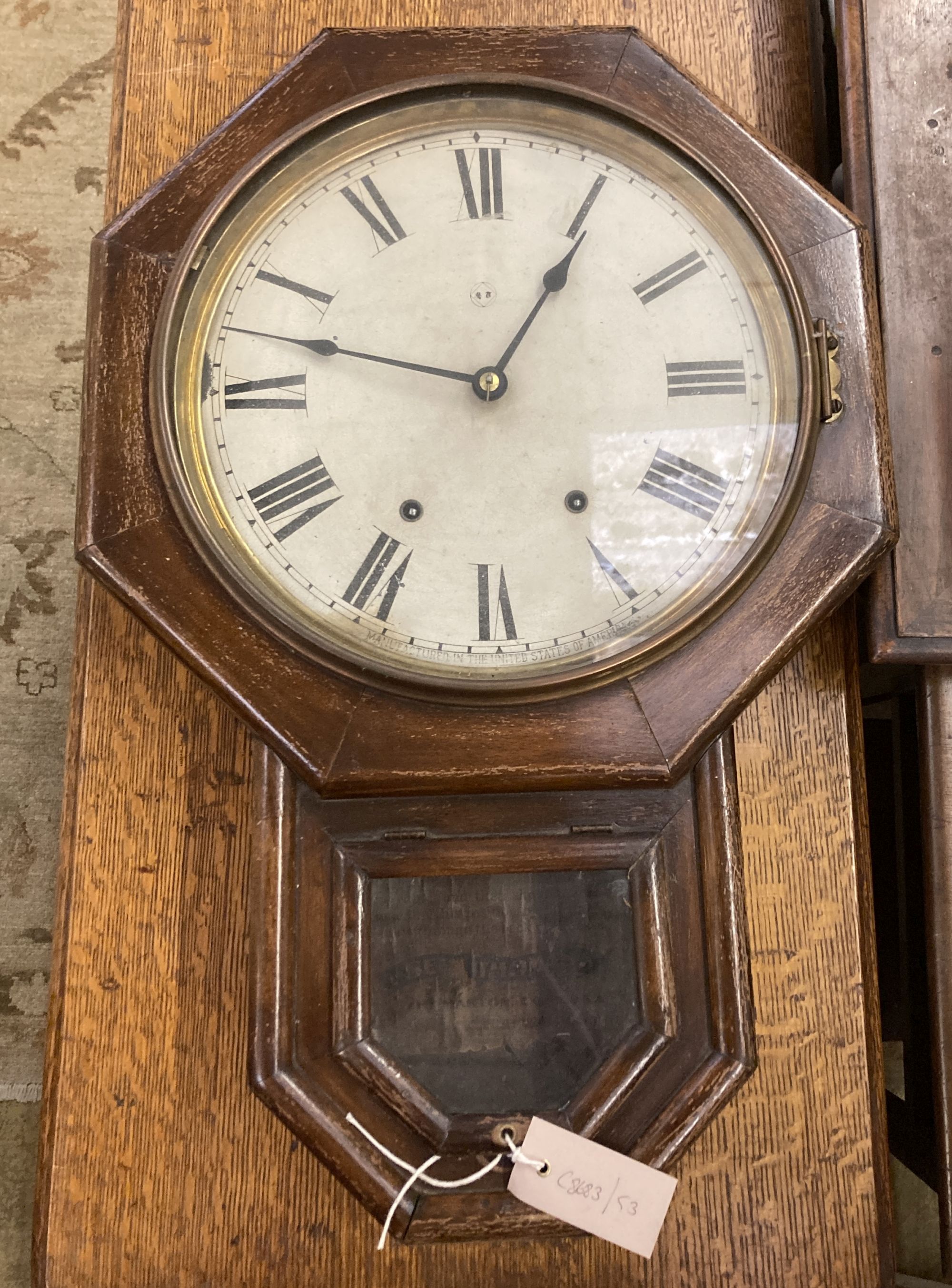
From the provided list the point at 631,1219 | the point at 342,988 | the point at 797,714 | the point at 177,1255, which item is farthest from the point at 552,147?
the point at 177,1255

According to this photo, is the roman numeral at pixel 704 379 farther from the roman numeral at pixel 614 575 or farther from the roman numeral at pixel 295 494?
the roman numeral at pixel 295 494

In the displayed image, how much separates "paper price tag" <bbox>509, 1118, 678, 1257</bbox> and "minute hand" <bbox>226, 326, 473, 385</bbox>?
49 cm

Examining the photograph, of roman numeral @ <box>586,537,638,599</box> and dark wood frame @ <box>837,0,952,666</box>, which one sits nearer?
roman numeral @ <box>586,537,638,599</box>

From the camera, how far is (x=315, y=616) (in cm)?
63

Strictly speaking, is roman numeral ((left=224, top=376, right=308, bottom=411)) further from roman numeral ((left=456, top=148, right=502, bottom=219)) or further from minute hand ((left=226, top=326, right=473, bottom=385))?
roman numeral ((left=456, top=148, right=502, bottom=219))

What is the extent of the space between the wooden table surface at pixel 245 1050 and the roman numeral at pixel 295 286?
29 centimetres

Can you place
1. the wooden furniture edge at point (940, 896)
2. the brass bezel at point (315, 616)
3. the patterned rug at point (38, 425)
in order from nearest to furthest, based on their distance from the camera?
the brass bezel at point (315, 616)
the wooden furniture edge at point (940, 896)
the patterned rug at point (38, 425)

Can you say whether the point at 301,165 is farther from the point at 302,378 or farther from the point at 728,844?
the point at 728,844

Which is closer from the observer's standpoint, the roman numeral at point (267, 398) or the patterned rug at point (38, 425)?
the roman numeral at point (267, 398)

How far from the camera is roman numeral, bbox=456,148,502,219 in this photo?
68 centimetres

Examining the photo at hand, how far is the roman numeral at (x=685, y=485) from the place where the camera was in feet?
2.12

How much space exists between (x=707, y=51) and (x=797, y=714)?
567 mm

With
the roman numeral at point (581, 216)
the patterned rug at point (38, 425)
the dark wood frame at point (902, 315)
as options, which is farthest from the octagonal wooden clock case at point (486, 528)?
the patterned rug at point (38, 425)

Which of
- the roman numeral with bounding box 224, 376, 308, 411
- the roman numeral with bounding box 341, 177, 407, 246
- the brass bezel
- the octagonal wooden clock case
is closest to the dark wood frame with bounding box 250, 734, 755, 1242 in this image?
the octagonal wooden clock case
